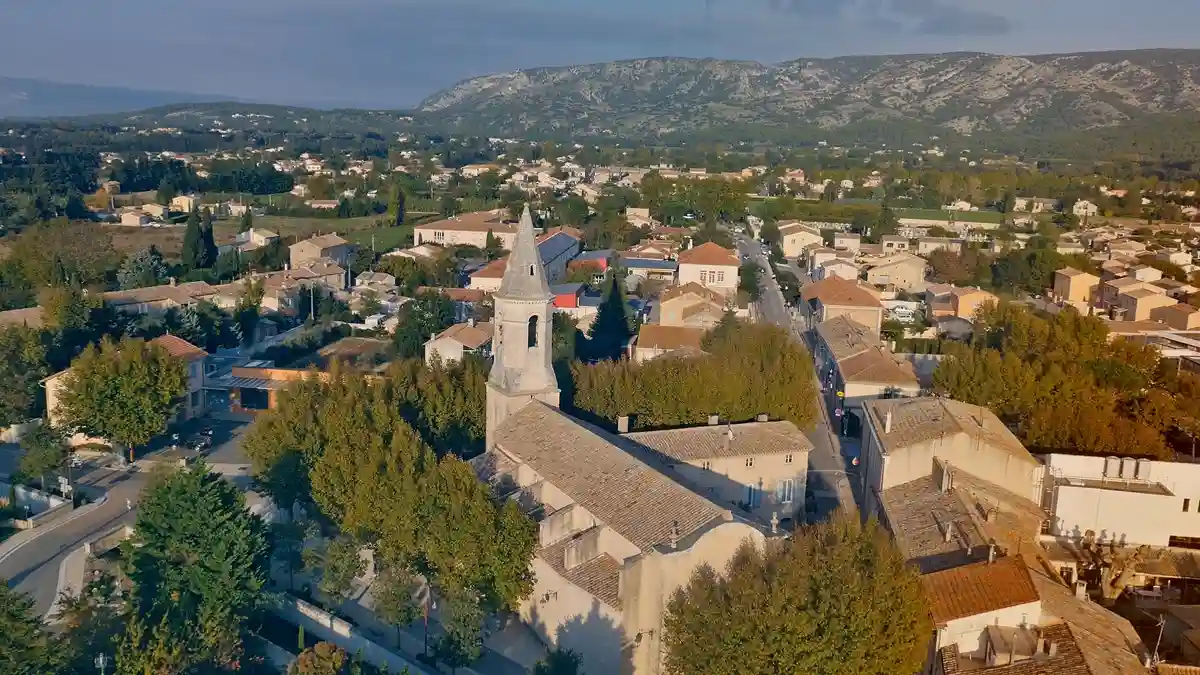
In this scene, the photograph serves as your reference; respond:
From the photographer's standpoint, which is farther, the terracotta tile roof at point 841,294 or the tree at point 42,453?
the terracotta tile roof at point 841,294

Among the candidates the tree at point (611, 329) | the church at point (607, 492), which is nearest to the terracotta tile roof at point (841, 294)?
the tree at point (611, 329)

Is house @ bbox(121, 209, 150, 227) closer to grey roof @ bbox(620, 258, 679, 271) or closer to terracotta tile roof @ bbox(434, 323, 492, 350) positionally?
grey roof @ bbox(620, 258, 679, 271)

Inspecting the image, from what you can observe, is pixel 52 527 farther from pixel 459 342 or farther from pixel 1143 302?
pixel 1143 302

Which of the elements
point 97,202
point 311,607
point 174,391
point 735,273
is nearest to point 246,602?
point 311,607

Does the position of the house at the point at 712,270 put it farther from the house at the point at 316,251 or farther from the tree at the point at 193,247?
the tree at the point at 193,247

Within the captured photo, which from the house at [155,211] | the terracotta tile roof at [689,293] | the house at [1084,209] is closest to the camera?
the terracotta tile roof at [689,293]

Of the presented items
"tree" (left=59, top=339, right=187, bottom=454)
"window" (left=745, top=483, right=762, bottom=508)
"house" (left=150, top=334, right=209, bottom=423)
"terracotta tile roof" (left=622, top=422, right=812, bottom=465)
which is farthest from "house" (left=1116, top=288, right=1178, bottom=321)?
"tree" (left=59, top=339, right=187, bottom=454)
